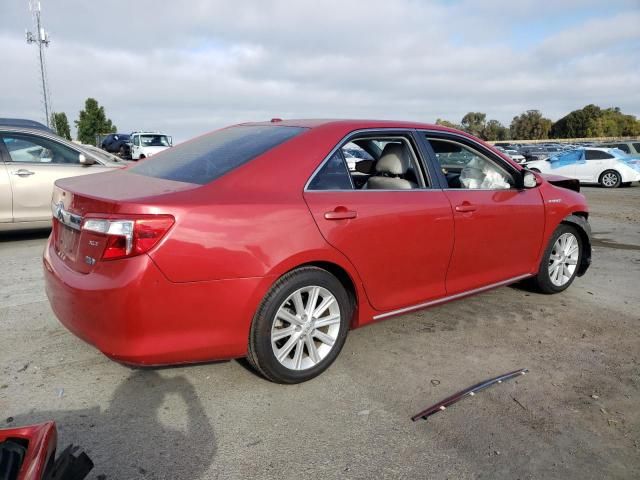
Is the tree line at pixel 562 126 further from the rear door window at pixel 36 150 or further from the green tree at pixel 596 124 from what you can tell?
the rear door window at pixel 36 150

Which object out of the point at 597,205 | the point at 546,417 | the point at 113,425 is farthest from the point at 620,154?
the point at 113,425

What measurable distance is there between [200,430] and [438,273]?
78.5 inches

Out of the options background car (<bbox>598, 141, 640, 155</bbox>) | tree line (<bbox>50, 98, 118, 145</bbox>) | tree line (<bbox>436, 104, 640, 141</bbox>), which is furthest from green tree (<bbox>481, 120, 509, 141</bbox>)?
background car (<bbox>598, 141, 640, 155</bbox>)

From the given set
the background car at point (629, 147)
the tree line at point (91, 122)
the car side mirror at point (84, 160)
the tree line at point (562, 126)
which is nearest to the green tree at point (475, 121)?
the tree line at point (562, 126)

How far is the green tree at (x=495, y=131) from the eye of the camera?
114 meters

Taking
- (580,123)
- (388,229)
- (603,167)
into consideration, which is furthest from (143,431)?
(580,123)

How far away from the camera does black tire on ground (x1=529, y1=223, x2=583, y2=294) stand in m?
4.84

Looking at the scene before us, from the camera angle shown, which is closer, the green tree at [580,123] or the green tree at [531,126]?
the green tree at [580,123]

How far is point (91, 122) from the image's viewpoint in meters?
57.5

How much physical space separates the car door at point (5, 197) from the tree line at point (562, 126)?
97.0 m

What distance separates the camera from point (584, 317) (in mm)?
4555

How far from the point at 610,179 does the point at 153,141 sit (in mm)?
21818

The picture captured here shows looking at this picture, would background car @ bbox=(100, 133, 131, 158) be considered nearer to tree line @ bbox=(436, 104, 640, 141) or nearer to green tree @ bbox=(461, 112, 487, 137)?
tree line @ bbox=(436, 104, 640, 141)

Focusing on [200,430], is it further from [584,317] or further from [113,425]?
[584,317]
